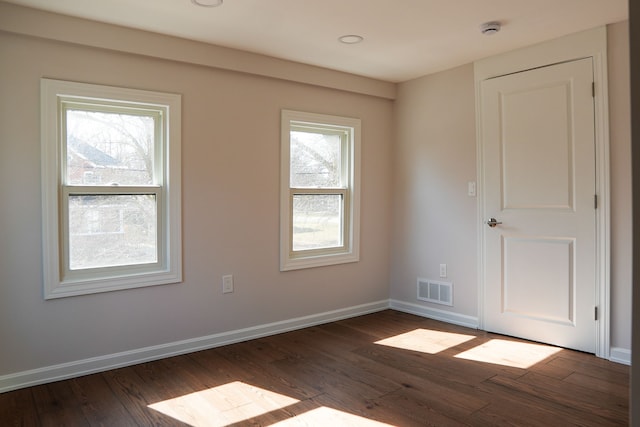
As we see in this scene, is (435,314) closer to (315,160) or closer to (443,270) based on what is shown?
(443,270)

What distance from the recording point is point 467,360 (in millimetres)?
3129

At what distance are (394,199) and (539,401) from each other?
246cm

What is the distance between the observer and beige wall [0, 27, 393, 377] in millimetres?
2691

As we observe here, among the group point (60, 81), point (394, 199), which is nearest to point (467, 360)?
point (394, 199)

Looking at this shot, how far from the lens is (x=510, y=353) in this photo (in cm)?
325

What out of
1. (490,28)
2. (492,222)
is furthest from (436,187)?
(490,28)

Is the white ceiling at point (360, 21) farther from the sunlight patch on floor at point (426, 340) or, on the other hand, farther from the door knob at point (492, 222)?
the sunlight patch on floor at point (426, 340)

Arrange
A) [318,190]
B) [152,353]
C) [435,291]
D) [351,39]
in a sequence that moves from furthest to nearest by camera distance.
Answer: [435,291]
[318,190]
[351,39]
[152,353]

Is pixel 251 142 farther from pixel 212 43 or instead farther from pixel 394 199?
pixel 394 199

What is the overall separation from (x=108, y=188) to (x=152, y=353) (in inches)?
47.1

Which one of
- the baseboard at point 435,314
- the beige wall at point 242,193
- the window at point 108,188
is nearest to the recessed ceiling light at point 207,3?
the beige wall at point 242,193

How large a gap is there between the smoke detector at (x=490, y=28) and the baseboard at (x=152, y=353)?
104 inches

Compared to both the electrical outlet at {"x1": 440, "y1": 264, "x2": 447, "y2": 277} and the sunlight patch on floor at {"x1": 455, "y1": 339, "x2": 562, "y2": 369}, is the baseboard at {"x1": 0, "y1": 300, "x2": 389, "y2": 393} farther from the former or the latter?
the sunlight patch on floor at {"x1": 455, "y1": 339, "x2": 562, "y2": 369}

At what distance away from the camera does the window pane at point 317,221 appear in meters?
4.02
